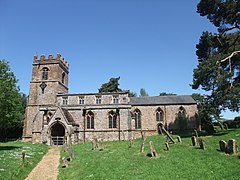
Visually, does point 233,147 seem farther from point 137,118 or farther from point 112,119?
point 137,118

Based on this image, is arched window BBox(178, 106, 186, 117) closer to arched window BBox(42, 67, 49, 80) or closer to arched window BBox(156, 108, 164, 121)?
arched window BBox(156, 108, 164, 121)

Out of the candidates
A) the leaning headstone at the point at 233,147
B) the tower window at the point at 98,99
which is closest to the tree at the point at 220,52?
the leaning headstone at the point at 233,147

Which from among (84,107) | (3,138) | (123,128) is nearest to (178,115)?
(123,128)

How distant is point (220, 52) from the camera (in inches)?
963

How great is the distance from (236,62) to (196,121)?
14488 millimetres

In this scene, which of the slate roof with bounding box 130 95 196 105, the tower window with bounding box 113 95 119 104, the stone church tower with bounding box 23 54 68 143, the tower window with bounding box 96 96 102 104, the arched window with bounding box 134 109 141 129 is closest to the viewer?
the tower window with bounding box 113 95 119 104

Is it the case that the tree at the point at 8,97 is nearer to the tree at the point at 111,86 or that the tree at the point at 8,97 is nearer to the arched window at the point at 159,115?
the arched window at the point at 159,115

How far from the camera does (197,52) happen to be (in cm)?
2845

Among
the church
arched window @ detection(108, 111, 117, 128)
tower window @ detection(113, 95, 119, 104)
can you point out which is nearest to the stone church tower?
the church

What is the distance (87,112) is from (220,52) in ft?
73.6

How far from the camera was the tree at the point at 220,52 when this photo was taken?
21.4m

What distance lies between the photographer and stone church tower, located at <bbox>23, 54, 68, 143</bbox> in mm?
35287

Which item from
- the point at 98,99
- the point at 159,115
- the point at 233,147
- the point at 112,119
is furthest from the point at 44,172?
the point at 159,115

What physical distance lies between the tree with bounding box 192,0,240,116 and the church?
8812 millimetres
